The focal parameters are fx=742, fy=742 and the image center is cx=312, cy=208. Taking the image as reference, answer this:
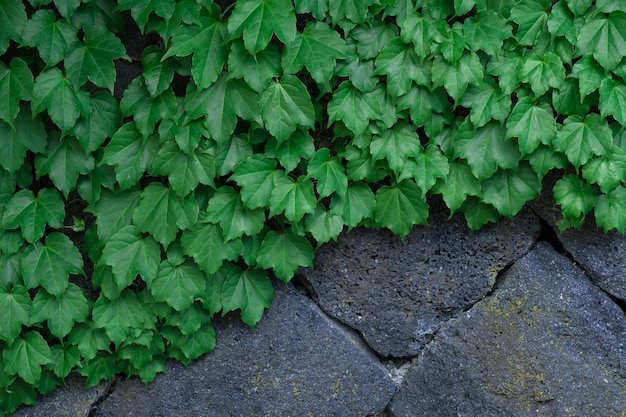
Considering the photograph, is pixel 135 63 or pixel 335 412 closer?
pixel 135 63

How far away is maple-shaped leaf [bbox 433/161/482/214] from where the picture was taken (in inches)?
83.5

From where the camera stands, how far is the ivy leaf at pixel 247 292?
7.39 ft

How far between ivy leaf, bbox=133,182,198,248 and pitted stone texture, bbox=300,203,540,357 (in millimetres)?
427

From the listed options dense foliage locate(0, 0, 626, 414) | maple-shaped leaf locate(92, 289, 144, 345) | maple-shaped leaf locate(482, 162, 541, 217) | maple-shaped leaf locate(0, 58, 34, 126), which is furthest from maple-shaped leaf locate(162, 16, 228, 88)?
maple-shaped leaf locate(482, 162, 541, 217)

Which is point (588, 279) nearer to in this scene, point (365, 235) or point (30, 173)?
point (365, 235)

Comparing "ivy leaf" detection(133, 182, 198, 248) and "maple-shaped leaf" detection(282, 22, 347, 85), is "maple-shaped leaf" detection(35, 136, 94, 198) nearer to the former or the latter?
"ivy leaf" detection(133, 182, 198, 248)

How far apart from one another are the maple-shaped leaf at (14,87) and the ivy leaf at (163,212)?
415 millimetres

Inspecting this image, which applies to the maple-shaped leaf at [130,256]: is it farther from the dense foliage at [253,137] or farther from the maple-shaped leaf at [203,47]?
the maple-shaped leaf at [203,47]

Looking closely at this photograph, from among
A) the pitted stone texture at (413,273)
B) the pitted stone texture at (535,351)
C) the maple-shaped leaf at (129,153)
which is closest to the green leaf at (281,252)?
the pitted stone texture at (413,273)

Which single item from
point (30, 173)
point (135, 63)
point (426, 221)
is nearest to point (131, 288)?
point (30, 173)

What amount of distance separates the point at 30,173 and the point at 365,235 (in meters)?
1.01

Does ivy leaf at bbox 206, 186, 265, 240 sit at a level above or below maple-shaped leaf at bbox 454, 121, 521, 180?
below

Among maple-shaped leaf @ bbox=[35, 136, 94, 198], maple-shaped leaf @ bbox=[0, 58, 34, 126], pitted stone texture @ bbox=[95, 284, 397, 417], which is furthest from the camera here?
pitted stone texture @ bbox=[95, 284, 397, 417]

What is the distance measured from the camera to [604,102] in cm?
200
